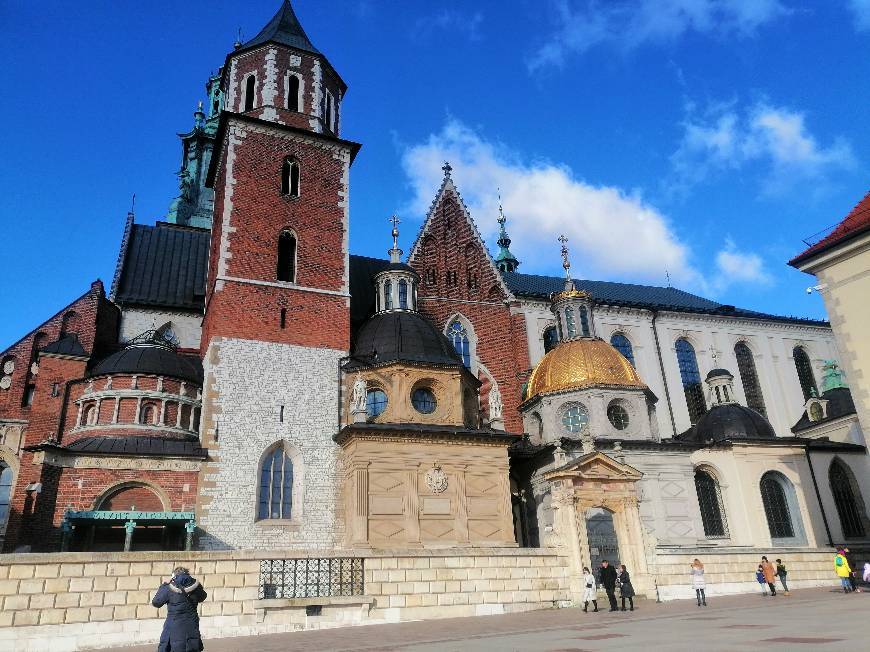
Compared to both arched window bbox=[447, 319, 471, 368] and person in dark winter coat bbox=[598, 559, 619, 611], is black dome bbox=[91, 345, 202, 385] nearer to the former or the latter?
arched window bbox=[447, 319, 471, 368]

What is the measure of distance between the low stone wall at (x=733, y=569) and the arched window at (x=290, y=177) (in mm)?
19846

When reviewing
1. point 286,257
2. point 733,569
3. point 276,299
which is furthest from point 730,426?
point 286,257

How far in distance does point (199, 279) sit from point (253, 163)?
24.1ft

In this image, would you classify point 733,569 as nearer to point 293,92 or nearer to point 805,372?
point 805,372

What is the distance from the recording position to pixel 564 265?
3562 centimetres

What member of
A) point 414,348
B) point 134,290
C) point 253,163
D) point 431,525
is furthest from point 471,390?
point 134,290

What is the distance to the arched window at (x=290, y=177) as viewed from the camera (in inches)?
1104

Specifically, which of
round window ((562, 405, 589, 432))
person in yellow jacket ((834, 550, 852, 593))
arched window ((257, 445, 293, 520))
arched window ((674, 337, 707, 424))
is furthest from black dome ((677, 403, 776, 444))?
arched window ((257, 445, 293, 520))

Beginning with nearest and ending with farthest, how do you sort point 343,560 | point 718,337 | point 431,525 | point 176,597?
point 176,597 < point 343,560 < point 431,525 < point 718,337

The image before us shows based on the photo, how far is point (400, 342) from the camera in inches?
1027

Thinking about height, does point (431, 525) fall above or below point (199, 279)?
below

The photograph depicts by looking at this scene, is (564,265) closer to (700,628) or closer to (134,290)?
(134,290)

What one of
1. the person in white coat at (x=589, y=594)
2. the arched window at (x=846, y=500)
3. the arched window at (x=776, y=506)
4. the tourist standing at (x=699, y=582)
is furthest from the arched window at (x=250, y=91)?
the arched window at (x=846, y=500)

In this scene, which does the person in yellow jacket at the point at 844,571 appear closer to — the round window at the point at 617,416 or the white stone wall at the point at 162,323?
the round window at the point at 617,416
